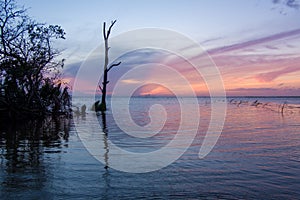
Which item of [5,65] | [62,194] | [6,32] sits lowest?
[62,194]

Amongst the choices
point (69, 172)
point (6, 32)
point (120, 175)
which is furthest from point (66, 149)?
point (6, 32)

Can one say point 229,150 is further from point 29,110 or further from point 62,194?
point 29,110

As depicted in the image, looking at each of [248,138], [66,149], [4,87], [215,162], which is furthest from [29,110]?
[215,162]

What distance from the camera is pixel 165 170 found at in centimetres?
781

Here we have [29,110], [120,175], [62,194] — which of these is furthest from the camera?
[29,110]

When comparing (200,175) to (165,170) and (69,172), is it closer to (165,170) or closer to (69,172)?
(165,170)

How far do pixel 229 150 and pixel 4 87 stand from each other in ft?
54.6

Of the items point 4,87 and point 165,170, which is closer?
point 165,170

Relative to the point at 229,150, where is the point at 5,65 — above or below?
above

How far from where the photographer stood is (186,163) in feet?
28.4

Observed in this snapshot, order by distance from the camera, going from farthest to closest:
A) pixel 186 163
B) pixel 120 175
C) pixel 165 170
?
pixel 186 163 → pixel 165 170 → pixel 120 175

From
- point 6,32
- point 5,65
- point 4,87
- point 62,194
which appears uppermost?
point 6,32

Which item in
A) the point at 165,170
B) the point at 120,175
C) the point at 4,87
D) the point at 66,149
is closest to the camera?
the point at 120,175

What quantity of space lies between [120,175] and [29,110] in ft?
58.3
